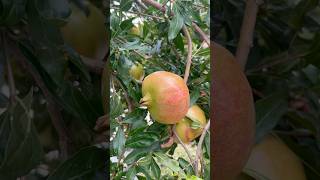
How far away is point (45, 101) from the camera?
717 mm

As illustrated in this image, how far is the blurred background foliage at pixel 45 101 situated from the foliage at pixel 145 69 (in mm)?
113

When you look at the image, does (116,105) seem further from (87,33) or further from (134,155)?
(87,33)

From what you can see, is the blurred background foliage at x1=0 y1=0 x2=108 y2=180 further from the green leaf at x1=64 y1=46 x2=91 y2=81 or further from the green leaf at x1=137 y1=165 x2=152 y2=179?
the green leaf at x1=137 y1=165 x2=152 y2=179

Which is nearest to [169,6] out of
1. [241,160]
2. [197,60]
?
[197,60]

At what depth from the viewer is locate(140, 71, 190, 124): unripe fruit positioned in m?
0.56

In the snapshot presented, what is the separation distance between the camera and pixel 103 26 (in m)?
0.75

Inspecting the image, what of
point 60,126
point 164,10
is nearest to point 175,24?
point 164,10

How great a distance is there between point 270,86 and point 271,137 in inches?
3.0

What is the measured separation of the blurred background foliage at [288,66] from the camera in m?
0.76

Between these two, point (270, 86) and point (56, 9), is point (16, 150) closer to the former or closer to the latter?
point (56, 9)

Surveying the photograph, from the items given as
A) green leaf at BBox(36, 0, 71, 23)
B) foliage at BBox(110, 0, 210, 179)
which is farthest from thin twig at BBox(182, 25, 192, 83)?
green leaf at BBox(36, 0, 71, 23)

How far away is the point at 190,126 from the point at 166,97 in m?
0.04

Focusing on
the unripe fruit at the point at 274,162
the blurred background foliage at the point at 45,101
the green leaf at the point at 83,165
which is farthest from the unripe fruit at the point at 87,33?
the unripe fruit at the point at 274,162

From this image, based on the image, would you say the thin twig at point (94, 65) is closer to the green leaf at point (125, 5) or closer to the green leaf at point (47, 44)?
the green leaf at point (47, 44)
